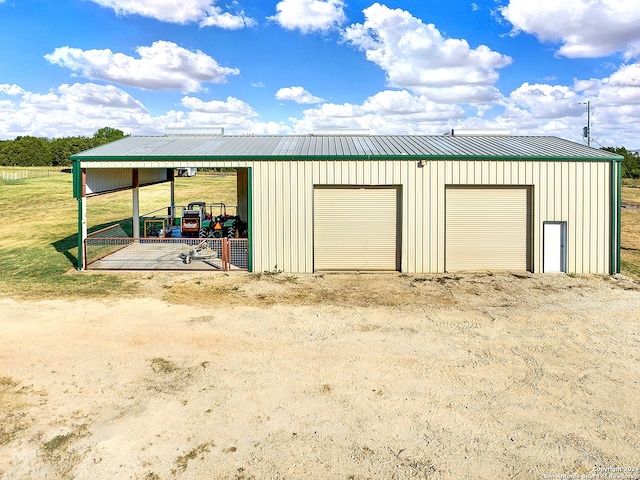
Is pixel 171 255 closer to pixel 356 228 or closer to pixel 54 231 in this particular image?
pixel 356 228

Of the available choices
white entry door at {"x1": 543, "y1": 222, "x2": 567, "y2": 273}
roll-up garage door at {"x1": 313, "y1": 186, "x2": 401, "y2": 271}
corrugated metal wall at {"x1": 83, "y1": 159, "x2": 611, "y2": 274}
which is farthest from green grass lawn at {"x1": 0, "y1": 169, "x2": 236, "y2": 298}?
white entry door at {"x1": 543, "y1": 222, "x2": 567, "y2": 273}

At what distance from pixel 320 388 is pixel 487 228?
11.0 metres

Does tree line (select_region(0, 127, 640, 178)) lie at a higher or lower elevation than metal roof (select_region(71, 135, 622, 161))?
higher

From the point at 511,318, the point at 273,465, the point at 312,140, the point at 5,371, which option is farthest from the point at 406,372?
the point at 312,140

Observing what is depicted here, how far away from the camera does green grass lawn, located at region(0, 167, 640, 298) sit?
13742 mm

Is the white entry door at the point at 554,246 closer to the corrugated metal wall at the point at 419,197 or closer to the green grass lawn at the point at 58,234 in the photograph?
the corrugated metal wall at the point at 419,197

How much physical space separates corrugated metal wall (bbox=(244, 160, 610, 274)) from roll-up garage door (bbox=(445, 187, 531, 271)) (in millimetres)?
377

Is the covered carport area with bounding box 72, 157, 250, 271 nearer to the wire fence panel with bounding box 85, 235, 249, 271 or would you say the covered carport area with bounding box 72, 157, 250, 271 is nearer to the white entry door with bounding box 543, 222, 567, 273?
the wire fence panel with bounding box 85, 235, 249, 271

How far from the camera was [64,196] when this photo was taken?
4028 centimetres

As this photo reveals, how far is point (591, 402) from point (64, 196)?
4246cm

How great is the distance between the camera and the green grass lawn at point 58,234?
13742 mm

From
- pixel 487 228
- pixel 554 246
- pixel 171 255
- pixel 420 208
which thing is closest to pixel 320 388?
pixel 420 208

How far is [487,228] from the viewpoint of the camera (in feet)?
53.4

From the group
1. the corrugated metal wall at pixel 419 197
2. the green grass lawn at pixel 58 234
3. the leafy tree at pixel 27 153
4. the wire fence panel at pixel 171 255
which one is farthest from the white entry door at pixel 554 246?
the leafy tree at pixel 27 153
